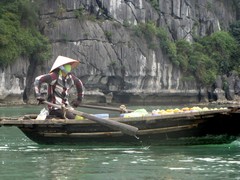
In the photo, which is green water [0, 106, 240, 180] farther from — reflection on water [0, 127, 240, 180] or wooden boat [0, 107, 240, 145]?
wooden boat [0, 107, 240, 145]

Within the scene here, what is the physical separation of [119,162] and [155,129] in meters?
2.31

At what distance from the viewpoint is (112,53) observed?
5747 centimetres

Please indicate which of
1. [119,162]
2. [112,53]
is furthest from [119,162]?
[112,53]

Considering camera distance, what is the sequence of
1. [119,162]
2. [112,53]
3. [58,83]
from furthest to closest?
[112,53] < [58,83] < [119,162]

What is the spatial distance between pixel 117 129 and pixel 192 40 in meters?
56.5

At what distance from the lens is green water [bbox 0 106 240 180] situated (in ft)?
31.1

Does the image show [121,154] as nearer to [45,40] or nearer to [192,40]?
[45,40]

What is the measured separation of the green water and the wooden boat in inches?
7.0

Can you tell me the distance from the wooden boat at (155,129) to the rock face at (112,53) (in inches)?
1468

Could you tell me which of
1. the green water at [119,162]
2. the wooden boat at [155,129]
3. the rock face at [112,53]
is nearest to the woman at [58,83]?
the wooden boat at [155,129]

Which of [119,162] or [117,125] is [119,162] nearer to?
[119,162]

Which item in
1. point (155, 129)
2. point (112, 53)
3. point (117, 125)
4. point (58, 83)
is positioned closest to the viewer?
point (117, 125)

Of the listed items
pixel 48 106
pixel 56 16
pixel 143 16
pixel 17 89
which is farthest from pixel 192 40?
pixel 48 106

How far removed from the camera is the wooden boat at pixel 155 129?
1280 centimetres
